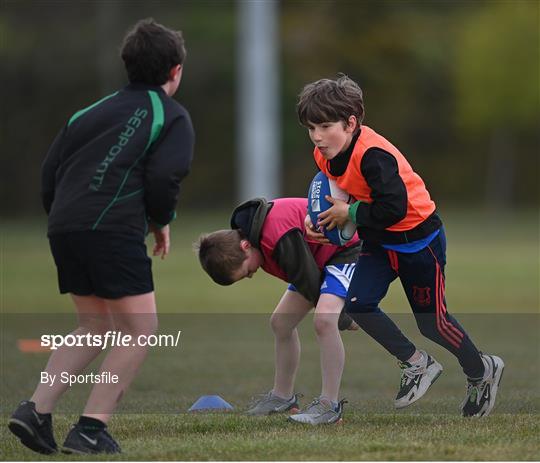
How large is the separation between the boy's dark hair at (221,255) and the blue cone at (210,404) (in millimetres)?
1000

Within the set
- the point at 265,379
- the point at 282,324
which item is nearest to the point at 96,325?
the point at 282,324

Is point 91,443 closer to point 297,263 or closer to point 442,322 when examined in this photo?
point 297,263

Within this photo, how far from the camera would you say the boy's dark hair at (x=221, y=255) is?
5.90 meters

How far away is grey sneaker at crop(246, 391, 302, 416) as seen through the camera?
6383 mm

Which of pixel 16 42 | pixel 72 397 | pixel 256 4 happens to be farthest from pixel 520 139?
pixel 72 397

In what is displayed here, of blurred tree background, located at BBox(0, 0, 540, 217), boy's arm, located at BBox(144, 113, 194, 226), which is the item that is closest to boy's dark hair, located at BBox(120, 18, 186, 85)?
boy's arm, located at BBox(144, 113, 194, 226)

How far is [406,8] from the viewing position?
50.0 m

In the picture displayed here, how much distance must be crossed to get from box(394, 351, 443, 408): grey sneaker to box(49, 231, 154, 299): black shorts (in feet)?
5.68

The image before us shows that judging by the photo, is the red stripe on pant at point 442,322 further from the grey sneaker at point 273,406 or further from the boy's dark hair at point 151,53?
the boy's dark hair at point 151,53

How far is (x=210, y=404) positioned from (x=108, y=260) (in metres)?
1.92

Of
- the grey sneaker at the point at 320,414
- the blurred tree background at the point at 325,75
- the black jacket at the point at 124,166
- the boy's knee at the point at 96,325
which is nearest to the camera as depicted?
the black jacket at the point at 124,166

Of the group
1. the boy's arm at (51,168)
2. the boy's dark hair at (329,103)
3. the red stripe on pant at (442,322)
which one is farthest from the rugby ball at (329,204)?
the boy's arm at (51,168)

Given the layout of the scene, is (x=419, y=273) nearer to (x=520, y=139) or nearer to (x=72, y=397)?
(x=72, y=397)

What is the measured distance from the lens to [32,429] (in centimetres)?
504
